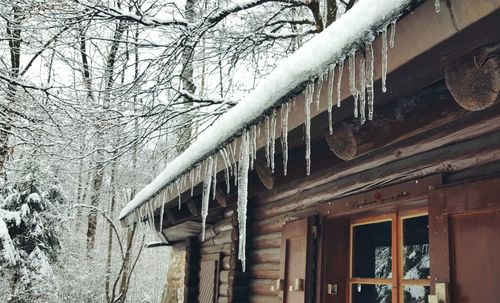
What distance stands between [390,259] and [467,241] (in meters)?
1.23

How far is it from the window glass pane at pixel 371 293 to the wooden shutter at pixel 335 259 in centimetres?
7

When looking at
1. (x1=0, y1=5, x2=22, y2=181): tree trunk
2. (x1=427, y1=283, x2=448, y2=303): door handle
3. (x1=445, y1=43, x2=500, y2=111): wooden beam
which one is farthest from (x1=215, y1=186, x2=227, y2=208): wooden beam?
(x1=0, y1=5, x2=22, y2=181): tree trunk

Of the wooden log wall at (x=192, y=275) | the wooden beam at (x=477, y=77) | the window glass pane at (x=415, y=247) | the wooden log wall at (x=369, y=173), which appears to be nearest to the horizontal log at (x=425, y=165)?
the wooden log wall at (x=369, y=173)

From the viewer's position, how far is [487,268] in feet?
7.43

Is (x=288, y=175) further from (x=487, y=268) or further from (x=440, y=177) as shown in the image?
(x=487, y=268)

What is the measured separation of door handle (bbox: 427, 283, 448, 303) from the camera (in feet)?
7.84

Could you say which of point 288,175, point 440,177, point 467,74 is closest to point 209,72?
point 288,175

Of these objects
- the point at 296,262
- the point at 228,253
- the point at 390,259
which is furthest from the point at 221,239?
the point at 390,259

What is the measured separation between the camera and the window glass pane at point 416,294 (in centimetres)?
314

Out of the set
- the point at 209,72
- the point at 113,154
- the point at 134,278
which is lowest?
the point at 134,278

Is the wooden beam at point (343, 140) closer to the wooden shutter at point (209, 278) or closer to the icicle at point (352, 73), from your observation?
the icicle at point (352, 73)

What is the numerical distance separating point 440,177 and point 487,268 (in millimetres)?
561

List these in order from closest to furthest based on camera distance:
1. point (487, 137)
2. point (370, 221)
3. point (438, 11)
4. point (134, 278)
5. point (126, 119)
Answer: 1. point (438, 11)
2. point (487, 137)
3. point (370, 221)
4. point (126, 119)
5. point (134, 278)

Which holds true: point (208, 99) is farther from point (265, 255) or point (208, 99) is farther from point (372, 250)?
point (372, 250)
